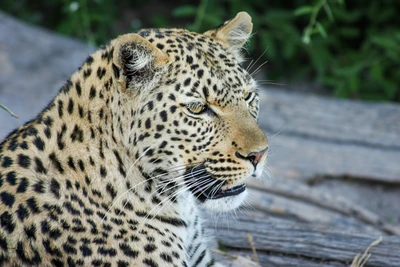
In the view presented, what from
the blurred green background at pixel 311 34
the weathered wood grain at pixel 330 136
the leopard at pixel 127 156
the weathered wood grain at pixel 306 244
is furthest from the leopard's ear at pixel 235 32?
the blurred green background at pixel 311 34

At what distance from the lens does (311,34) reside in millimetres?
11008

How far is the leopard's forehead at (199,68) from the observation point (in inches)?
186

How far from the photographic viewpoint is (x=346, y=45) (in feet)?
38.4

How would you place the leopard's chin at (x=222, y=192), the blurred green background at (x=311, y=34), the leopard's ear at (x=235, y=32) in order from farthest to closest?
the blurred green background at (x=311, y=34), the leopard's ear at (x=235, y=32), the leopard's chin at (x=222, y=192)

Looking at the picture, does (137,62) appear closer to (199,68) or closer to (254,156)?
(199,68)

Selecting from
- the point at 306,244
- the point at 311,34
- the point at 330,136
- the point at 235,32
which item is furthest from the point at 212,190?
the point at 311,34

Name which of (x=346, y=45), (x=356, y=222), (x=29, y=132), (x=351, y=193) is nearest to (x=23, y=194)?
(x=29, y=132)

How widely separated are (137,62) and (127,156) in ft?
1.83

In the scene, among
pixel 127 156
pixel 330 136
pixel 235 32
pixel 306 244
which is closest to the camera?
pixel 127 156

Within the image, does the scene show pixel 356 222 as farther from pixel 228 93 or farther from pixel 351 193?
pixel 228 93

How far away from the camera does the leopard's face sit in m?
4.68

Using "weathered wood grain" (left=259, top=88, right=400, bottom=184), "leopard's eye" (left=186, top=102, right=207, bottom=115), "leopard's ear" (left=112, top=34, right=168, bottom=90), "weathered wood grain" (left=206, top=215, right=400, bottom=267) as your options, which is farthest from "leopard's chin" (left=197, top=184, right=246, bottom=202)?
"weathered wood grain" (left=259, top=88, right=400, bottom=184)

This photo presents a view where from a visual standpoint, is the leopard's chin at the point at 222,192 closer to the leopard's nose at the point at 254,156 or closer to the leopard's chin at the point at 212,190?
the leopard's chin at the point at 212,190

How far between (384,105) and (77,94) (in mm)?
6313
